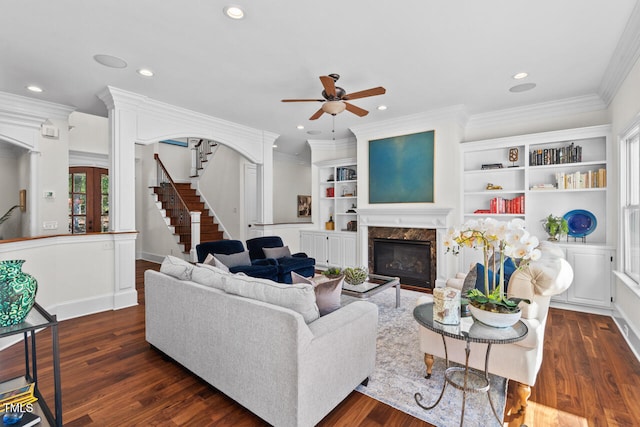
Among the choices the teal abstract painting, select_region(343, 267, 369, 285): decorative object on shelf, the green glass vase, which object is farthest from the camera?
the teal abstract painting

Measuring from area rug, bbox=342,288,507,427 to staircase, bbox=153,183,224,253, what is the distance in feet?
17.8

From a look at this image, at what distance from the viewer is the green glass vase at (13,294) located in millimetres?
1322

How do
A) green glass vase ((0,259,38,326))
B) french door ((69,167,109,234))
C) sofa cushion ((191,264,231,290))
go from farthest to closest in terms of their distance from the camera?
french door ((69,167,109,234)), sofa cushion ((191,264,231,290)), green glass vase ((0,259,38,326))

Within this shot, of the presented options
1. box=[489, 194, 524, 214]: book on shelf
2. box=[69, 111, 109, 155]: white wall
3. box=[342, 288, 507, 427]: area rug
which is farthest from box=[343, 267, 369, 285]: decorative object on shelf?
box=[69, 111, 109, 155]: white wall

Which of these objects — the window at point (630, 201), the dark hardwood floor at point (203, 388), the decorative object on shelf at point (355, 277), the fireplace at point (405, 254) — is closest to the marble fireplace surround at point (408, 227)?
the fireplace at point (405, 254)

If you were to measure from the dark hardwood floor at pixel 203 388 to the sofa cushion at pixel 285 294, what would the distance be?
0.71 meters

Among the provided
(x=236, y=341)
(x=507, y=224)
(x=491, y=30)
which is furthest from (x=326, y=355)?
(x=491, y=30)

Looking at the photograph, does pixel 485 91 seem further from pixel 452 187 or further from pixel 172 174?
pixel 172 174

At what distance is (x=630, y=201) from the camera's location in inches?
139

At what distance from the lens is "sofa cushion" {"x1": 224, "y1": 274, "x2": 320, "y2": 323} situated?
75.6 inches

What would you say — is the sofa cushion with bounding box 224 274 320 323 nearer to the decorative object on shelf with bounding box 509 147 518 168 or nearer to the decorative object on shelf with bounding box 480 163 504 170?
the decorative object on shelf with bounding box 480 163 504 170

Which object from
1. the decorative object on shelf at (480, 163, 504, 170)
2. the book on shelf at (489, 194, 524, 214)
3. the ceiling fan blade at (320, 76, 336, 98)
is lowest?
the book on shelf at (489, 194, 524, 214)

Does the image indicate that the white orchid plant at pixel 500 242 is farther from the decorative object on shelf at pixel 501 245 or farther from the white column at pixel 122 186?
the white column at pixel 122 186

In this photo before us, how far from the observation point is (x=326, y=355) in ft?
6.07
